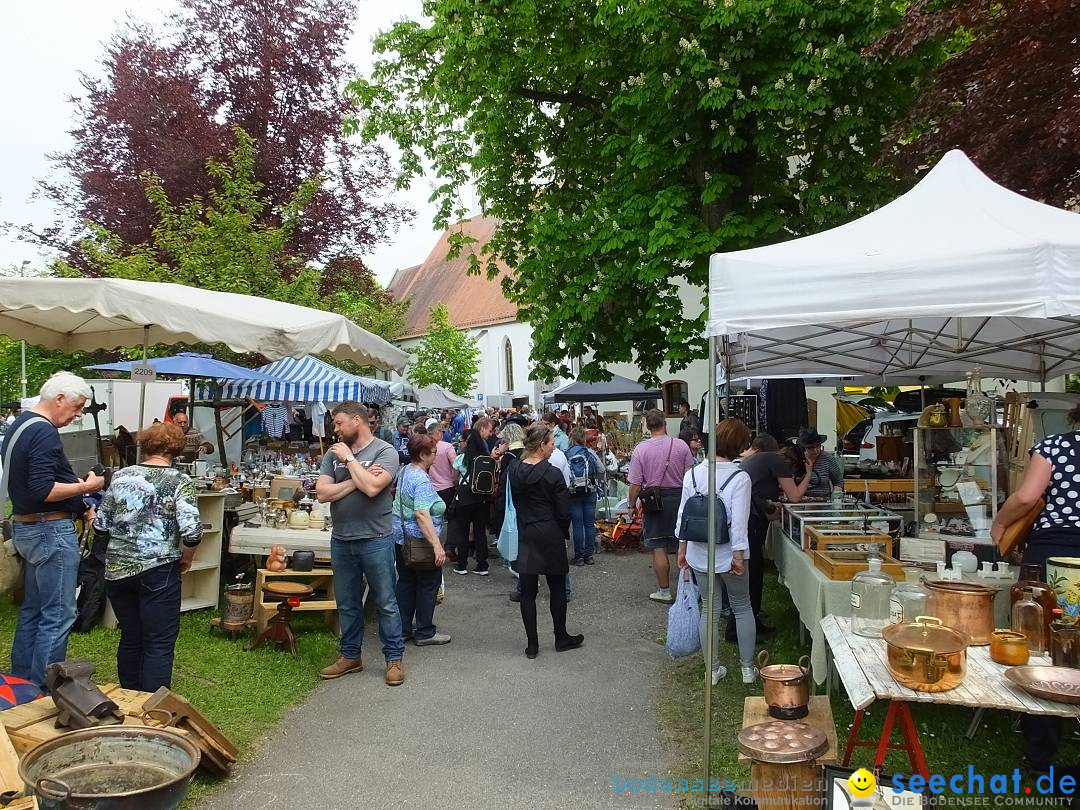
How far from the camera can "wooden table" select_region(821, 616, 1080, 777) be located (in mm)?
2855

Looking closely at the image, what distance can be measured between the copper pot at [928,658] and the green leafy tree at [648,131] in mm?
→ 6996

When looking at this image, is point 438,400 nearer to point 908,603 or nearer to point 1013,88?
point 1013,88

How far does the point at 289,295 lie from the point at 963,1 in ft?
34.6

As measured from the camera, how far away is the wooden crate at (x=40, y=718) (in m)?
3.49

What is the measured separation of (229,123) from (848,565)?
1666cm

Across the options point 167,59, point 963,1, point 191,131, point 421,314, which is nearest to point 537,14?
point 963,1

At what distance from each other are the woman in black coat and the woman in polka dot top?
10.00 ft

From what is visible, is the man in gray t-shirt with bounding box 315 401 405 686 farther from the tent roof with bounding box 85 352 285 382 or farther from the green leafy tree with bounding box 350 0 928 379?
the tent roof with bounding box 85 352 285 382

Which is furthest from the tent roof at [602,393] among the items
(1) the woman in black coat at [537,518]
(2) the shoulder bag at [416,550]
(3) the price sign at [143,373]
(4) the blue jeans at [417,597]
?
(2) the shoulder bag at [416,550]

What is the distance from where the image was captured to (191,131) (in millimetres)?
16125

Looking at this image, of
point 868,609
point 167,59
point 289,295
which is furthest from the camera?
point 167,59

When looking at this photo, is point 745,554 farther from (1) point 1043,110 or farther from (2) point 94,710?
(1) point 1043,110

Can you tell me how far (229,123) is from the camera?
678 inches

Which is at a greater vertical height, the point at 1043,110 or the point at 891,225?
the point at 1043,110
